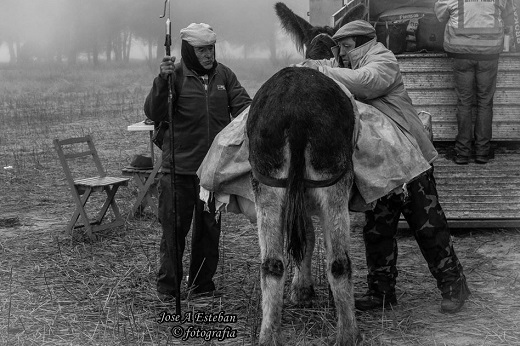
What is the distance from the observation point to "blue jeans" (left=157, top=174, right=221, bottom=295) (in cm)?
507

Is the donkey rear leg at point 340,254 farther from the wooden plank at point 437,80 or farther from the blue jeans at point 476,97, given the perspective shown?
the wooden plank at point 437,80

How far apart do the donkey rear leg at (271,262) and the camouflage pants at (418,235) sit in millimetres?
1133

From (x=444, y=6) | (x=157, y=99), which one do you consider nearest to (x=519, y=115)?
(x=444, y=6)

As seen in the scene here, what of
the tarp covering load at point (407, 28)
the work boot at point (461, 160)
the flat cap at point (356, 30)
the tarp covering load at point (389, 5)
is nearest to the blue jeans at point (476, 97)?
the work boot at point (461, 160)

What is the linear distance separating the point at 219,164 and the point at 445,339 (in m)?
1.83

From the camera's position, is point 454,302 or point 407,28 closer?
point 454,302

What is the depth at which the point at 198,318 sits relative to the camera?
462 cm

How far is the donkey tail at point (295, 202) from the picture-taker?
3740 millimetres

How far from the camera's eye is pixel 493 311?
4.71m

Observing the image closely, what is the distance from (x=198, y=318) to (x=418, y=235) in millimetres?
1676

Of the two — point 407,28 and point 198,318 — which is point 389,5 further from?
point 198,318

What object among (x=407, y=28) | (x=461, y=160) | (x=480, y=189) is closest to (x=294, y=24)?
(x=407, y=28)

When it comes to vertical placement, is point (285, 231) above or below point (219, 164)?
below

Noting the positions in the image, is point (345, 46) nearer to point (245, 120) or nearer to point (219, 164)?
point (245, 120)
